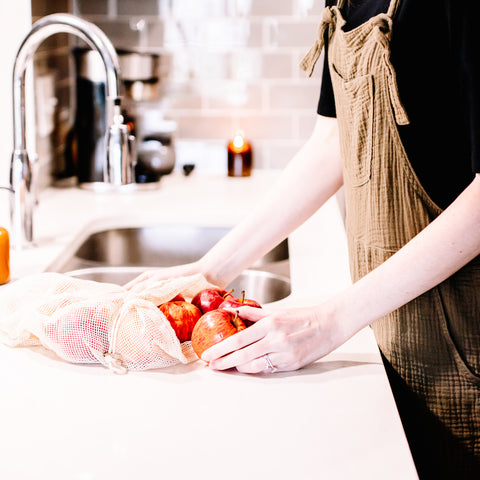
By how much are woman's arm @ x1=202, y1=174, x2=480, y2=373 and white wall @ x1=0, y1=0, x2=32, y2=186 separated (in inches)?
45.7

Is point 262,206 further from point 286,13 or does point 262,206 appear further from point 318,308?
point 286,13

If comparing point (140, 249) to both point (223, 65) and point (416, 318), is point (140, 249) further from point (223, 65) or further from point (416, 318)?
point (416, 318)

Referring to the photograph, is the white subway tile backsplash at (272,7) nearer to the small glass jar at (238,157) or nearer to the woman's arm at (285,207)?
the small glass jar at (238,157)

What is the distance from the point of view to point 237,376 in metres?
1.03

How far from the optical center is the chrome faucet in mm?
1425

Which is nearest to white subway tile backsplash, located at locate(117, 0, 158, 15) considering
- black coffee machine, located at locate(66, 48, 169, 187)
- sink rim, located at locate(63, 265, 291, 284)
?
black coffee machine, located at locate(66, 48, 169, 187)

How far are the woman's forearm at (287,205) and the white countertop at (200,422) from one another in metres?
0.27

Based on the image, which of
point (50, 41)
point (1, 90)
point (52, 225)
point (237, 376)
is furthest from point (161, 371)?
point (50, 41)

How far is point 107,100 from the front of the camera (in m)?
1.45

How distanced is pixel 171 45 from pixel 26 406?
1.84 metres

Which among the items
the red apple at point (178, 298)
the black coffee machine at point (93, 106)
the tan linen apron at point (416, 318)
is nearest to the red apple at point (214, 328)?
the red apple at point (178, 298)

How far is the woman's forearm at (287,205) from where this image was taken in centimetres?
137

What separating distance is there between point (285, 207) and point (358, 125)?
0.24 meters

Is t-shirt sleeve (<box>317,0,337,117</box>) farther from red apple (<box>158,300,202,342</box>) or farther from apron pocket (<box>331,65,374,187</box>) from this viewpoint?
red apple (<box>158,300,202,342</box>)
